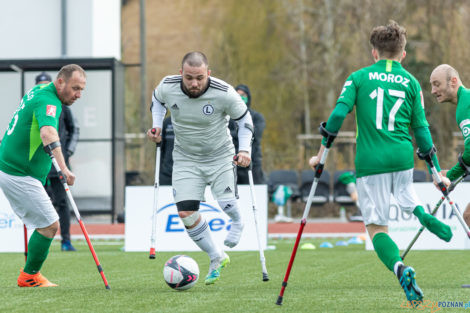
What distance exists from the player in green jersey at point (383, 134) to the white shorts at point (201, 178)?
5.96ft

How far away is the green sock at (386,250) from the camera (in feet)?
22.5

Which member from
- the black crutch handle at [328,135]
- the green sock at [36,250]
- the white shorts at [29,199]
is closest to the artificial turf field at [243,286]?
the green sock at [36,250]

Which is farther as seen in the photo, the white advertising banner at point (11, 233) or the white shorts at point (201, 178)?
the white advertising banner at point (11, 233)

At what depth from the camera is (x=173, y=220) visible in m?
13.7

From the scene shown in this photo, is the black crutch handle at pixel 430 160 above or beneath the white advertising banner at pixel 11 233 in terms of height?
above

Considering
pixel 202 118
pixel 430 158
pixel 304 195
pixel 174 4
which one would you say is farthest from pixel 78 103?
pixel 174 4

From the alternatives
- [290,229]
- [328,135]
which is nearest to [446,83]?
[328,135]

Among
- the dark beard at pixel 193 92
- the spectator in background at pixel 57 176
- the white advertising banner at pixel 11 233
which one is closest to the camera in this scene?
the dark beard at pixel 193 92

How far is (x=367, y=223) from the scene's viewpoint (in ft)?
23.5

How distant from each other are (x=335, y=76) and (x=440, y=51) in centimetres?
535

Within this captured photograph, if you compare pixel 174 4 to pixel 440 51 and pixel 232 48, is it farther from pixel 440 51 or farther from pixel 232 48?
pixel 440 51

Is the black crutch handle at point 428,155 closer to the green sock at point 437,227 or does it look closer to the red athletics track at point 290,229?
the green sock at point 437,227

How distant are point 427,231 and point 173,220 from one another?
3.93m

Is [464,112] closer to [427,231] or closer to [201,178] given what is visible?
[201,178]
